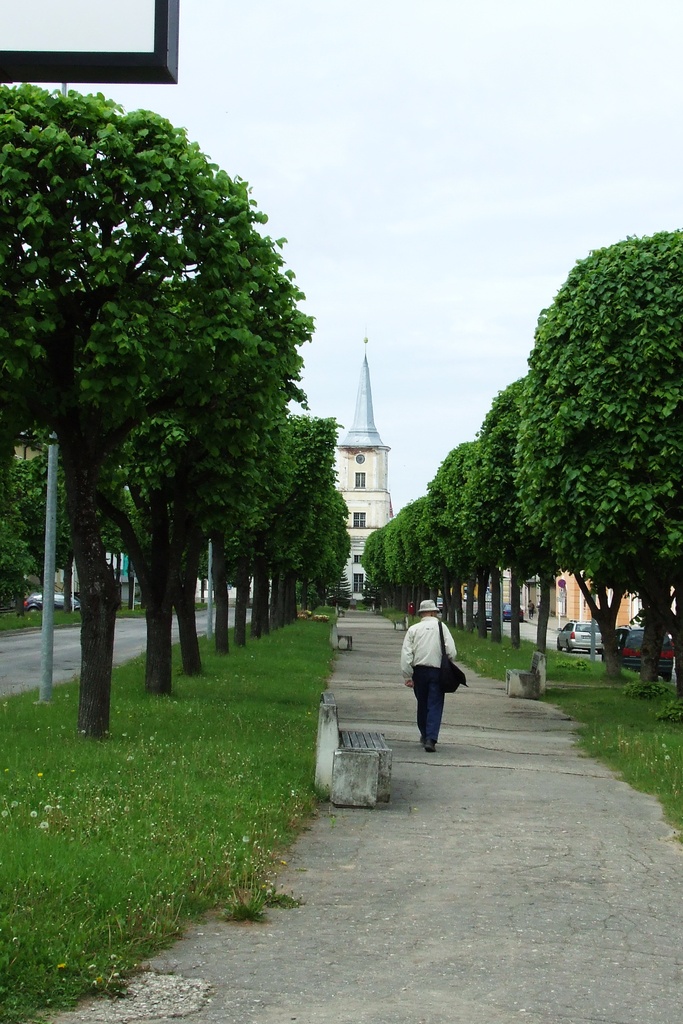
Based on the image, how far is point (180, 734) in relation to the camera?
1349 cm

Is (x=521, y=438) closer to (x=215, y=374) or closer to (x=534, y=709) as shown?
(x=534, y=709)

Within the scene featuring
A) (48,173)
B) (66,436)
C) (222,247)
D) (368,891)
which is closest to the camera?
(368,891)

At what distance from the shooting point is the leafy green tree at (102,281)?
11477 mm

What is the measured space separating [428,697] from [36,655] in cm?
2192


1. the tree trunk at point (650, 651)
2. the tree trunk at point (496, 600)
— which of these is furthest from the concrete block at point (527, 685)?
the tree trunk at point (496, 600)

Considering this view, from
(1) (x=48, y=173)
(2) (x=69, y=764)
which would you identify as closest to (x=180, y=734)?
(2) (x=69, y=764)

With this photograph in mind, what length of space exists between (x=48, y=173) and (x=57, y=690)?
10947 millimetres

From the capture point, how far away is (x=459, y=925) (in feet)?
22.4

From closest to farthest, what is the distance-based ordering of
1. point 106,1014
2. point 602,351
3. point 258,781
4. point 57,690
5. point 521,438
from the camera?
point 106,1014 → point 258,781 → point 602,351 → point 521,438 → point 57,690

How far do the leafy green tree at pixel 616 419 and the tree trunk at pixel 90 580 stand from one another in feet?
23.2

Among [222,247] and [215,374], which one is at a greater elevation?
[222,247]

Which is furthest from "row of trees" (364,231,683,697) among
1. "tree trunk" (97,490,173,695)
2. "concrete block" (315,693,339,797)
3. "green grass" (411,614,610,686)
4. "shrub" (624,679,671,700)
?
"green grass" (411,614,610,686)

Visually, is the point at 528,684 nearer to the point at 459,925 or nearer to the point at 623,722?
the point at 623,722

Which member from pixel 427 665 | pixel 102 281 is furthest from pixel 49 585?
pixel 102 281
